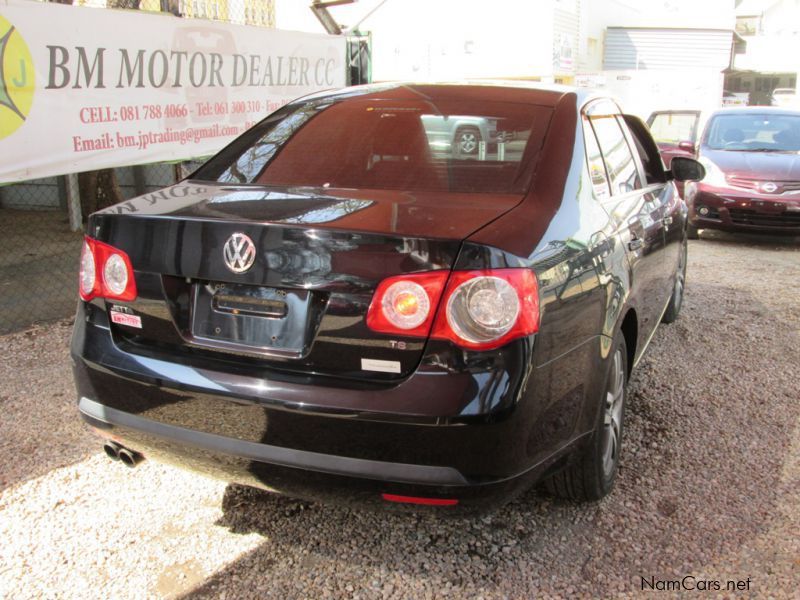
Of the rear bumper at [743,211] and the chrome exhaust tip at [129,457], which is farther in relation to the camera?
the rear bumper at [743,211]

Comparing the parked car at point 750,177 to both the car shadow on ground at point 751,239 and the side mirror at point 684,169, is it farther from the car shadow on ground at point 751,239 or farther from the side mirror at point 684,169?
the side mirror at point 684,169

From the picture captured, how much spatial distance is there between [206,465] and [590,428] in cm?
131

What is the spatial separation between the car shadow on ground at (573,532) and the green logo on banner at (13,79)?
132 inches

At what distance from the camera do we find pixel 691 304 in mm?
6215

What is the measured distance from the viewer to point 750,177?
8.68 meters

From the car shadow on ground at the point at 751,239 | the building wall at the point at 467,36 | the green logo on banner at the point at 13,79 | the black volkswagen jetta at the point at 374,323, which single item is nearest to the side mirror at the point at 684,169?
the black volkswagen jetta at the point at 374,323

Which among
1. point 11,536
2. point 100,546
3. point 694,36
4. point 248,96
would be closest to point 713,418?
point 100,546

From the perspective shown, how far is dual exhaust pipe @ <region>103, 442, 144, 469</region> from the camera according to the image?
2738 millimetres

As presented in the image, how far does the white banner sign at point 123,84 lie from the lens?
16.9ft

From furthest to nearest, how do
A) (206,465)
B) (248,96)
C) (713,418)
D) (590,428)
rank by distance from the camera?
(248,96) → (713,418) → (590,428) → (206,465)

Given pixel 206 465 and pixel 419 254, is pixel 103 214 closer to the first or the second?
pixel 206 465

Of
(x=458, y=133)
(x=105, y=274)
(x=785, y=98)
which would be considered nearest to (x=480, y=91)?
(x=458, y=133)

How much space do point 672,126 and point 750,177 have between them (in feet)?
13.6

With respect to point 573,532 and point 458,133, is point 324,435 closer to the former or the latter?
point 573,532
